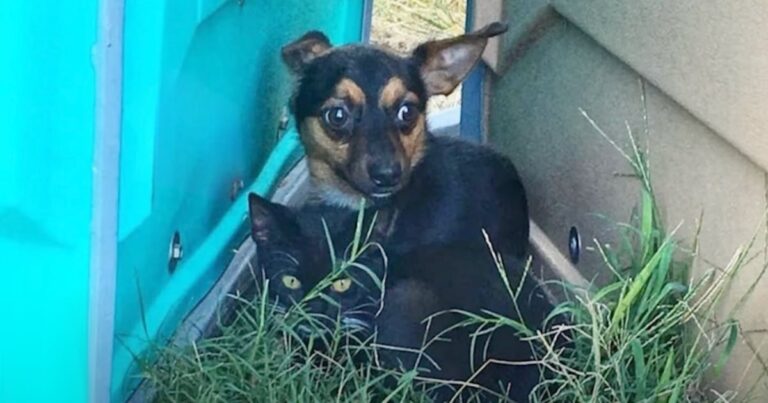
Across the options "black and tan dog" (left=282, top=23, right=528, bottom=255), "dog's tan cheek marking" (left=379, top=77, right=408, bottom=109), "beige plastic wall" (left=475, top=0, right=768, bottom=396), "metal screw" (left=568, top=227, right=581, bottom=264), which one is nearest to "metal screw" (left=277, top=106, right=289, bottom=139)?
"black and tan dog" (left=282, top=23, right=528, bottom=255)

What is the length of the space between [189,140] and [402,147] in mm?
408

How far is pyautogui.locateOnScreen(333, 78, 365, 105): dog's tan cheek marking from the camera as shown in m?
2.58

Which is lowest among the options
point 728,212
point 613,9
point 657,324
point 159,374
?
point 159,374

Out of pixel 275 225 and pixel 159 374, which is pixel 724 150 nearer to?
pixel 275 225

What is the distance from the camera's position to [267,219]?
8.14 feet

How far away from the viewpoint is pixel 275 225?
2.48 metres

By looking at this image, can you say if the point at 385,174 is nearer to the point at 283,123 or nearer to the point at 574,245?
the point at 574,245

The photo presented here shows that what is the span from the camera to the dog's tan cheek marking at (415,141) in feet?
8.64

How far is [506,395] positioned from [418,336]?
0.56 ft

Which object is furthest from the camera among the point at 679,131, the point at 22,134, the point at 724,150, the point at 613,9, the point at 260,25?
the point at 260,25

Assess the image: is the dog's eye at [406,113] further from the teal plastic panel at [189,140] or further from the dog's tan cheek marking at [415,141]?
the teal plastic panel at [189,140]

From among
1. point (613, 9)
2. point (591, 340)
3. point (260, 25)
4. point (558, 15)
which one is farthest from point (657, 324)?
point (260, 25)

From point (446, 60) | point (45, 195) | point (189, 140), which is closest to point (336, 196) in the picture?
point (446, 60)

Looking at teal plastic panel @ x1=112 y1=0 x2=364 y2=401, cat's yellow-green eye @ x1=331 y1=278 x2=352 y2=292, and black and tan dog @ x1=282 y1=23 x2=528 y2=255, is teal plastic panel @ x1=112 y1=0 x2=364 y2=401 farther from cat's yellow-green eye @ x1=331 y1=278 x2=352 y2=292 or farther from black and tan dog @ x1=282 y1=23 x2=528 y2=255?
cat's yellow-green eye @ x1=331 y1=278 x2=352 y2=292
